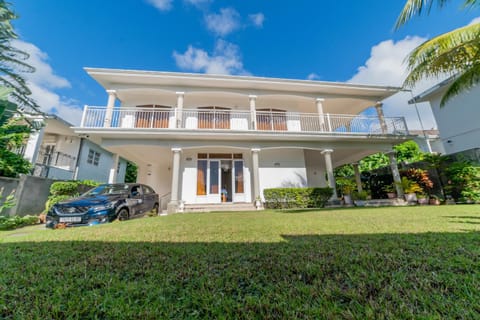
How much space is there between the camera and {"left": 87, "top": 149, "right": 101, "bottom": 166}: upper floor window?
1281 centimetres

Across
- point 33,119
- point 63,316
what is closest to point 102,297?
point 63,316

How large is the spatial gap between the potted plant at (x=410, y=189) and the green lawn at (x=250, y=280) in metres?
7.94

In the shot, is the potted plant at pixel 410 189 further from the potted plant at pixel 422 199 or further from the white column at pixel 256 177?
the white column at pixel 256 177

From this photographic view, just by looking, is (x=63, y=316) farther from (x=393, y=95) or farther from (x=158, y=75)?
(x=393, y=95)

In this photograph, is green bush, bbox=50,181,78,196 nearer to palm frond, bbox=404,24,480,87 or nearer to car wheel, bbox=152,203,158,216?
car wheel, bbox=152,203,158,216

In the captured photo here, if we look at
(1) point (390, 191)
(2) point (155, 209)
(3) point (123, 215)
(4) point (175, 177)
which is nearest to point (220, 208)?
(4) point (175, 177)

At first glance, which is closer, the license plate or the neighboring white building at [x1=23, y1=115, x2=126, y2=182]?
the license plate

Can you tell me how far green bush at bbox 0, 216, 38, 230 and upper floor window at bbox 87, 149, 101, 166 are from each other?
23.4 ft

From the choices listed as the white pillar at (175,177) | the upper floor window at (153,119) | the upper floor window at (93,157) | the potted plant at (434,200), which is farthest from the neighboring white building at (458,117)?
the upper floor window at (93,157)

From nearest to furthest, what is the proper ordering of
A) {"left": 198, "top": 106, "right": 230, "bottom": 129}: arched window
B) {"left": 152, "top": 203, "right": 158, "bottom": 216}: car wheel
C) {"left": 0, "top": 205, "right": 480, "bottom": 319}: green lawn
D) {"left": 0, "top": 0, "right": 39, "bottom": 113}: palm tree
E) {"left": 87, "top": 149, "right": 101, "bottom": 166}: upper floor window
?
{"left": 0, "top": 205, "right": 480, "bottom": 319}: green lawn → {"left": 0, "top": 0, "right": 39, "bottom": 113}: palm tree → {"left": 152, "top": 203, "right": 158, "bottom": 216}: car wheel → {"left": 198, "top": 106, "right": 230, "bottom": 129}: arched window → {"left": 87, "top": 149, "right": 101, "bottom": 166}: upper floor window

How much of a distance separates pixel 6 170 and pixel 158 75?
6741 mm

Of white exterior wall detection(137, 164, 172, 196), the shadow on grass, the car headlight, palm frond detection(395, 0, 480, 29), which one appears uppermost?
palm frond detection(395, 0, 480, 29)

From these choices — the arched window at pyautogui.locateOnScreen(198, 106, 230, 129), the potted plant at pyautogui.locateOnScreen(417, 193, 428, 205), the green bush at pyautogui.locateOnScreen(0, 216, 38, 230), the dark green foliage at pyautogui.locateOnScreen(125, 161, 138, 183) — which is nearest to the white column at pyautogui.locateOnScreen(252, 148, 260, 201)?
the arched window at pyautogui.locateOnScreen(198, 106, 230, 129)

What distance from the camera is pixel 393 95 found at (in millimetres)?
10852
